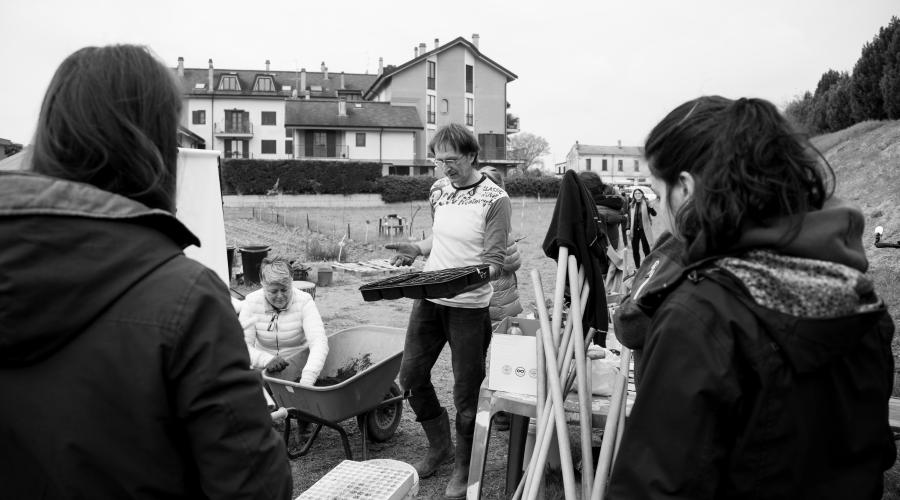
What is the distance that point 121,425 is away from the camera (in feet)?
3.69

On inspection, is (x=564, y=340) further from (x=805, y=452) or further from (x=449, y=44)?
(x=449, y=44)

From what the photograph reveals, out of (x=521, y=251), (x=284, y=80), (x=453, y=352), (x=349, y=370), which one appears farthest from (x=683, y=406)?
(x=284, y=80)

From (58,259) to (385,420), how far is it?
11.2 feet

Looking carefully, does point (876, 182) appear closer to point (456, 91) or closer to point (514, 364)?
point (514, 364)

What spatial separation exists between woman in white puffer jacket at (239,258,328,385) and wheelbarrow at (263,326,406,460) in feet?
0.44

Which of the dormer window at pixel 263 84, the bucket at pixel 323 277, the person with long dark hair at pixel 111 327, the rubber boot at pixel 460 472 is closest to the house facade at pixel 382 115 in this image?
the dormer window at pixel 263 84

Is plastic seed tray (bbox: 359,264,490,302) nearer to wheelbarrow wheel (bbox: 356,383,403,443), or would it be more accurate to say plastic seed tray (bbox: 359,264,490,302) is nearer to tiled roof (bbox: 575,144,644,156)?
wheelbarrow wheel (bbox: 356,383,403,443)

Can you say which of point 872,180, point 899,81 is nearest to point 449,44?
point 899,81

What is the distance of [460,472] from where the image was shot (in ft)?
11.4

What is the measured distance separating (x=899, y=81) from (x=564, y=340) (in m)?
19.0

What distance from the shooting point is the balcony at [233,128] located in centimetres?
5069

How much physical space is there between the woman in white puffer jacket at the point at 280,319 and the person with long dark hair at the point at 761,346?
3011 millimetres

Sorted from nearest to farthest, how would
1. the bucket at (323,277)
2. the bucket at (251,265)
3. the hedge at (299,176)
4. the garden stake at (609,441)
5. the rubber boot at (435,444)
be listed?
the garden stake at (609,441) < the rubber boot at (435,444) < the bucket at (251,265) < the bucket at (323,277) < the hedge at (299,176)

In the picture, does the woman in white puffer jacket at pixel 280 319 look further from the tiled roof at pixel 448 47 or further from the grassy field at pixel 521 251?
the tiled roof at pixel 448 47
